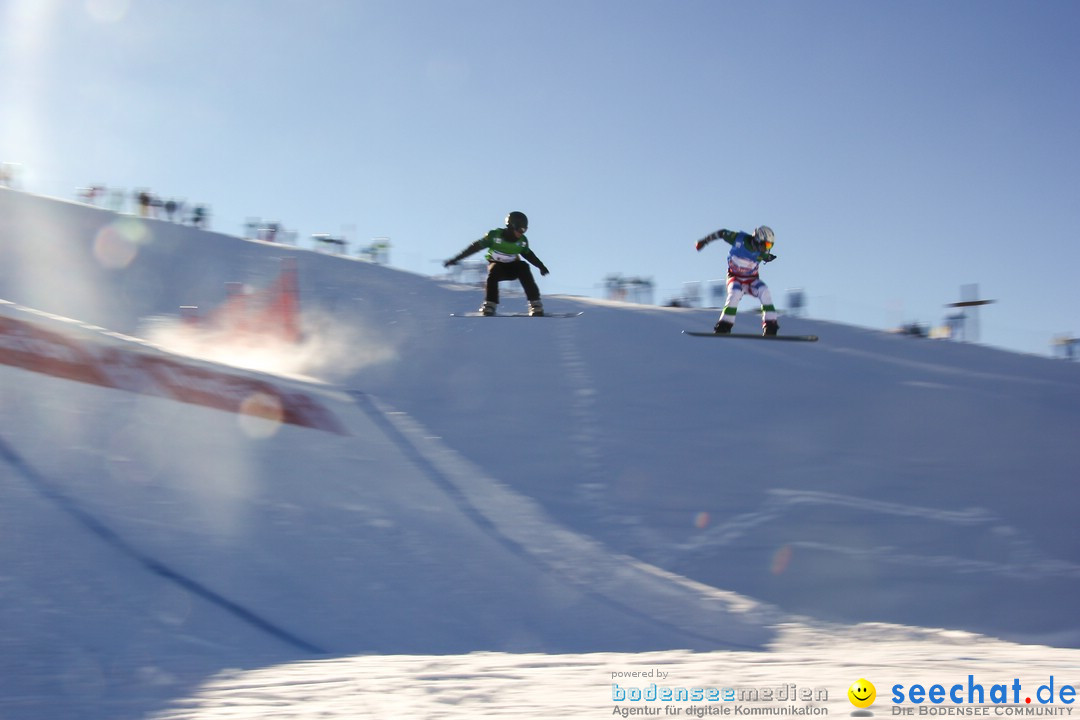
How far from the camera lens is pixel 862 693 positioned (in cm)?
439

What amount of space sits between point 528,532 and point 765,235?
163 inches

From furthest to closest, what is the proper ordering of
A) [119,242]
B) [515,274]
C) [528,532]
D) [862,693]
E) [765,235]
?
1. [119,242]
2. [515,274]
3. [765,235]
4. [528,532]
5. [862,693]

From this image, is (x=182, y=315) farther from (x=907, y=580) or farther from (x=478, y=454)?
(x=907, y=580)

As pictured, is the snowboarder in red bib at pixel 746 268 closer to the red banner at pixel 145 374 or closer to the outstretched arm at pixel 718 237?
the outstretched arm at pixel 718 237

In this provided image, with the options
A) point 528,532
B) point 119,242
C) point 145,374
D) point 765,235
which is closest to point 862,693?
point 528,532

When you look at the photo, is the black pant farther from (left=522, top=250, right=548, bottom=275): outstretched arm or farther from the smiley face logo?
the smiley face logo

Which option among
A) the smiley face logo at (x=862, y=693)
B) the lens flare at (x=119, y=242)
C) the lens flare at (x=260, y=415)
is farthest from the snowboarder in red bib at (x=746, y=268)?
the lens flare at (x=119, y=242)

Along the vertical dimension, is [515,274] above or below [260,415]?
above

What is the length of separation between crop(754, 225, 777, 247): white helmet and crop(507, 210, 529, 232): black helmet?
9.04ft

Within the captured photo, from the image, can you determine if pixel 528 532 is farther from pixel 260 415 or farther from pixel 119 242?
pixel 119 242

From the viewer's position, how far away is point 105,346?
11312 millimetres

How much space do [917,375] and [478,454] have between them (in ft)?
24.7

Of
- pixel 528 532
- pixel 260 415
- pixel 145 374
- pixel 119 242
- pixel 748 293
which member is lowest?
pixel 528 532

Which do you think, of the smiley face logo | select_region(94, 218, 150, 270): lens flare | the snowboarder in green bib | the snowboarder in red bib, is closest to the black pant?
the snowboarder in green bib
